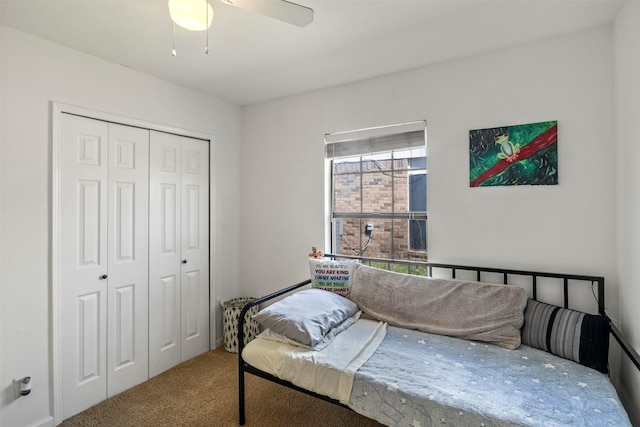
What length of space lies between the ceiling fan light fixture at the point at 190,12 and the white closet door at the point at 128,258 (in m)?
1.37

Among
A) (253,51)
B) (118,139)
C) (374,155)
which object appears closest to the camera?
(253,51)

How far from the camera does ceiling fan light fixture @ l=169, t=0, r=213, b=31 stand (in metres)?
1.34

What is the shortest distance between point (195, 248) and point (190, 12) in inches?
82.9

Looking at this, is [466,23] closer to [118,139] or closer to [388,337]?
[388,337]

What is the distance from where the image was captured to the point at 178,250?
9.25ft

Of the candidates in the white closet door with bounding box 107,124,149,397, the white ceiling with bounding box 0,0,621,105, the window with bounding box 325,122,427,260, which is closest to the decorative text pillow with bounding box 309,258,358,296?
the window with bounding box 325,122,427,260

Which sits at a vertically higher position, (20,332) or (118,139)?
(118,139)

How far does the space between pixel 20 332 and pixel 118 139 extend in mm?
1416

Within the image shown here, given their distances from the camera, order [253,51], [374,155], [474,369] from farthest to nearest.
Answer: [374,155] < [253,51] < [474,369]

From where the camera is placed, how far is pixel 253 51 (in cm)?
219

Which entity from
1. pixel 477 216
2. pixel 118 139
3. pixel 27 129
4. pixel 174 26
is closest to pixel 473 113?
pixel 477 216

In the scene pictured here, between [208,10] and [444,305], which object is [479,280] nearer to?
[444,305]

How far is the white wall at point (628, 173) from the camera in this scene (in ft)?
5.07

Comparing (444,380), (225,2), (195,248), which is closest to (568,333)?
(444,380)
